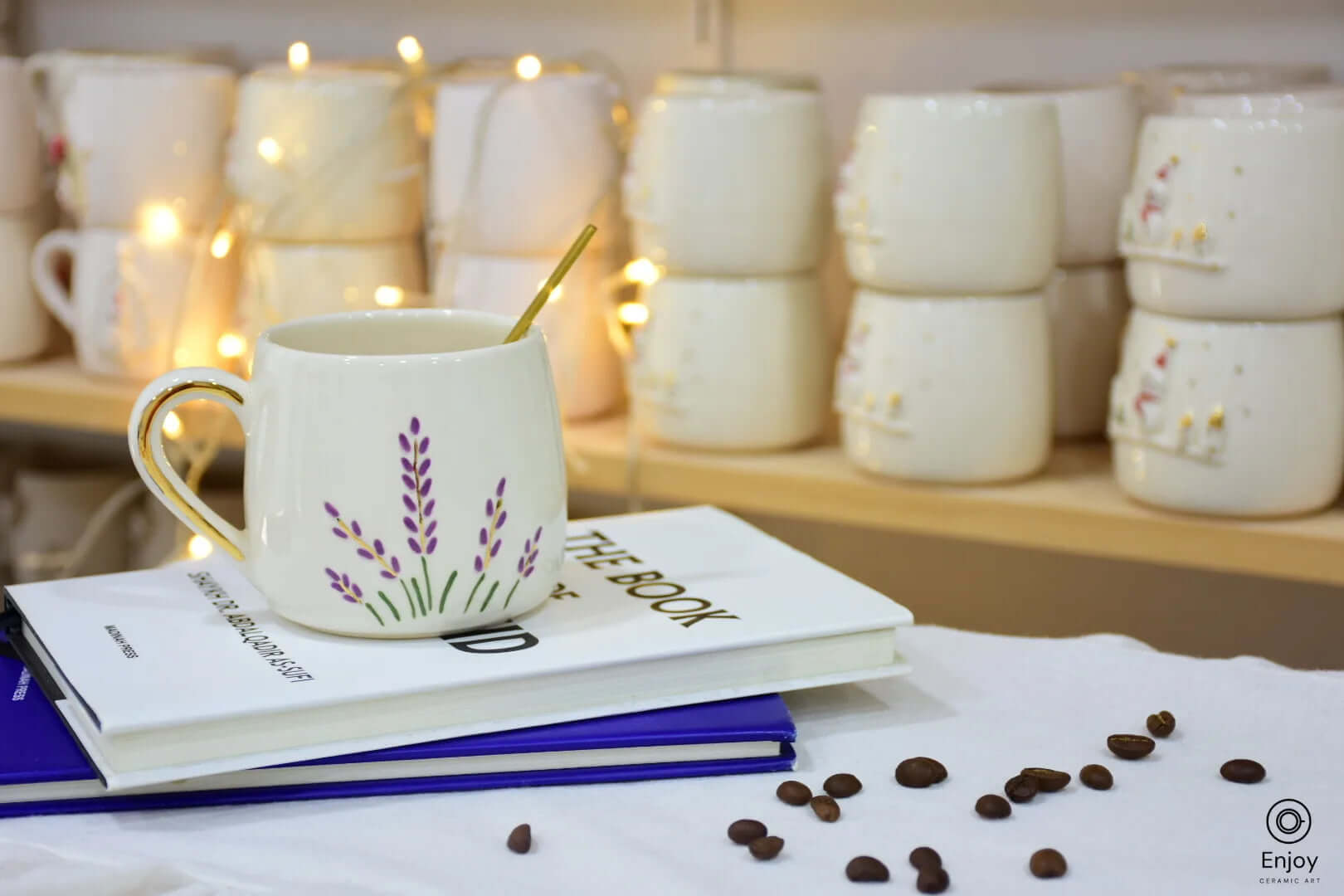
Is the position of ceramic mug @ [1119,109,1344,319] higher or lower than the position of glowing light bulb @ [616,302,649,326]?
higher

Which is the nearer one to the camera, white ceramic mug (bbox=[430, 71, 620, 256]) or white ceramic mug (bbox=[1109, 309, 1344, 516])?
white ceramic mug (bbox=[1109, 309, 1344, 516])

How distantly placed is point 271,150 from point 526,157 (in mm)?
196

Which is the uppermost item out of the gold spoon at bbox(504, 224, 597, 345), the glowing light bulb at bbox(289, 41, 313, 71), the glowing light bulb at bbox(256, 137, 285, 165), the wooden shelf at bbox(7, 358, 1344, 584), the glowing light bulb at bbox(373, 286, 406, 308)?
the glowing light bulb at bbox(289, 41, 313, 71)

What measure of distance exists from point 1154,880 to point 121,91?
3.19 ft

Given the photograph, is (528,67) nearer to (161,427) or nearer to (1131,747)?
(161,427)

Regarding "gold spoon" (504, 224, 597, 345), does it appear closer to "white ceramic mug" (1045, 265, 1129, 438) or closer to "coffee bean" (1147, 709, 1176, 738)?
"coffee bean" (1147, 709, 1176, 738)

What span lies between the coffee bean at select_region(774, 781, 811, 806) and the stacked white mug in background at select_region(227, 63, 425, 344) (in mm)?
738

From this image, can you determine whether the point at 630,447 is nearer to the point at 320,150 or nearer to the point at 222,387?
the point at 320,150

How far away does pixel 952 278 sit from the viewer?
0.86m

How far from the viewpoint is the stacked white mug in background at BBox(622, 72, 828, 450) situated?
92cm

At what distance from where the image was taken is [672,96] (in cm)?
93

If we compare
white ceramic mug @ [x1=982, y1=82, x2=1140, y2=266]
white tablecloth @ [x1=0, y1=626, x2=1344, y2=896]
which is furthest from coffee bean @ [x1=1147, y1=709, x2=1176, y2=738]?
white ceramic mug @ [x1=982, y1=82, x2=1140, y2=266]

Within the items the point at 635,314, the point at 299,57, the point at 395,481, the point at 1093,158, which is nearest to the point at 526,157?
the point at 635,314

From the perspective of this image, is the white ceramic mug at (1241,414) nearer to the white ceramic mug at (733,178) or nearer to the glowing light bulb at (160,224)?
the white ceramic mug at (733,178)
